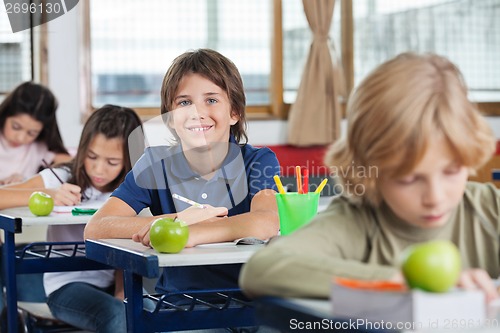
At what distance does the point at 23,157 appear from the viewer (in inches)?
178

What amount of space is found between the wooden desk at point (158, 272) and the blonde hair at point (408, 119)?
1.92 ft

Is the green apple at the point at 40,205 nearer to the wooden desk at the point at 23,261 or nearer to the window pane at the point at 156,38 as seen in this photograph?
the wooden desk at the point at 23,261

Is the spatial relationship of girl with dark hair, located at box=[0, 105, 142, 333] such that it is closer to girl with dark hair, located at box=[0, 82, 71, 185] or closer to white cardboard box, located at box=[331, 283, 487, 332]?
girl with dark hair, located at box=[0, 82, 71, 185]

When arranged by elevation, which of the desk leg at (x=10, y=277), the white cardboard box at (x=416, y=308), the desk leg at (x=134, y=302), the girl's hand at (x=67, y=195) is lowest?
the desk leg at (x=10, y=277)

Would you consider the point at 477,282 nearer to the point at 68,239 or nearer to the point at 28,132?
the point at 68,239

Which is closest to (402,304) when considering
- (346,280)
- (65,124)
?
(346,280)

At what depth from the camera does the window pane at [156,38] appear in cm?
591

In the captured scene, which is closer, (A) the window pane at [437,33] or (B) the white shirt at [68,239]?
(B) the white shirt at [68,239]

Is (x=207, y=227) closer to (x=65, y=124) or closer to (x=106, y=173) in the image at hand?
(x=106, y=173)

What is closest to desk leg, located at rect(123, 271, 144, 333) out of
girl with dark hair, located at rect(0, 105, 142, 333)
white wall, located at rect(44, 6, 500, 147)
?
girl with dark hair, located at rect(0, 105, 142, 333)

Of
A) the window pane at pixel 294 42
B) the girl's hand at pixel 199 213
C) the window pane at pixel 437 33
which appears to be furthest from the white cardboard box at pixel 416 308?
the window pane at pixel 437 33

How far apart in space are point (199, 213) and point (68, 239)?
3.99 feet

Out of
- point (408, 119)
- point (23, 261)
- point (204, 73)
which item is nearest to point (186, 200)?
point (204, 73)

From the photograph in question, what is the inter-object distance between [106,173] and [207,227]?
1.28 meters
